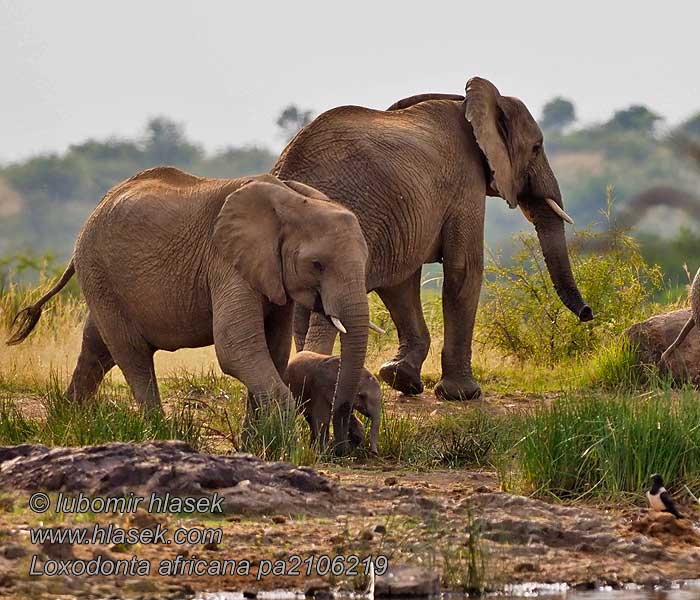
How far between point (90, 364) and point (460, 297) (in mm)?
3361

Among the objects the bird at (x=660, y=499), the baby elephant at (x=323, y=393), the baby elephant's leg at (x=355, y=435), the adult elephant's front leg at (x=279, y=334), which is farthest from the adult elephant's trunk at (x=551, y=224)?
the bird at (x=660, y=499)

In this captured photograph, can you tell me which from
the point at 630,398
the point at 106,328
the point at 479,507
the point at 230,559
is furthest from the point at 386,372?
the point at 230,559

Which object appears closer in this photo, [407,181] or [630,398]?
[630,398]

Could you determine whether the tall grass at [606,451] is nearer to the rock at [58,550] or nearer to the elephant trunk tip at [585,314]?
the rock at [58,550]

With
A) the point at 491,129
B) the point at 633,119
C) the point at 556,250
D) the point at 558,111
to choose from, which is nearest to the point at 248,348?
the point at 491,129

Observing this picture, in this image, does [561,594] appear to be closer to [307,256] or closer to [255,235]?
[307,256]

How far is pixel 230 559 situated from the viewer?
695 cm

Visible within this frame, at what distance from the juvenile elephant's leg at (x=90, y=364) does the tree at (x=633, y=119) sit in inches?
1390

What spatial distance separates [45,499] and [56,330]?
9.43 meters

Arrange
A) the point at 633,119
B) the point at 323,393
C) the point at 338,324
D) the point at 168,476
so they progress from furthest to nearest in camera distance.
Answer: the point at 633,119 → the point at 323,393 → the point at 338,324 → the point at 168,476

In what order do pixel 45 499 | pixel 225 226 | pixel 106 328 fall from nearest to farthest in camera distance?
1. pixel 45 499
2. pixel 225 226
3. pixel 106 328

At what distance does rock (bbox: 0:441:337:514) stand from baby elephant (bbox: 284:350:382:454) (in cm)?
182

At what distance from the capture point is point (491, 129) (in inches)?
513

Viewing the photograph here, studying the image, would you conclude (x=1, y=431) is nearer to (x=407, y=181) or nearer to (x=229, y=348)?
(x=229, y=348)
